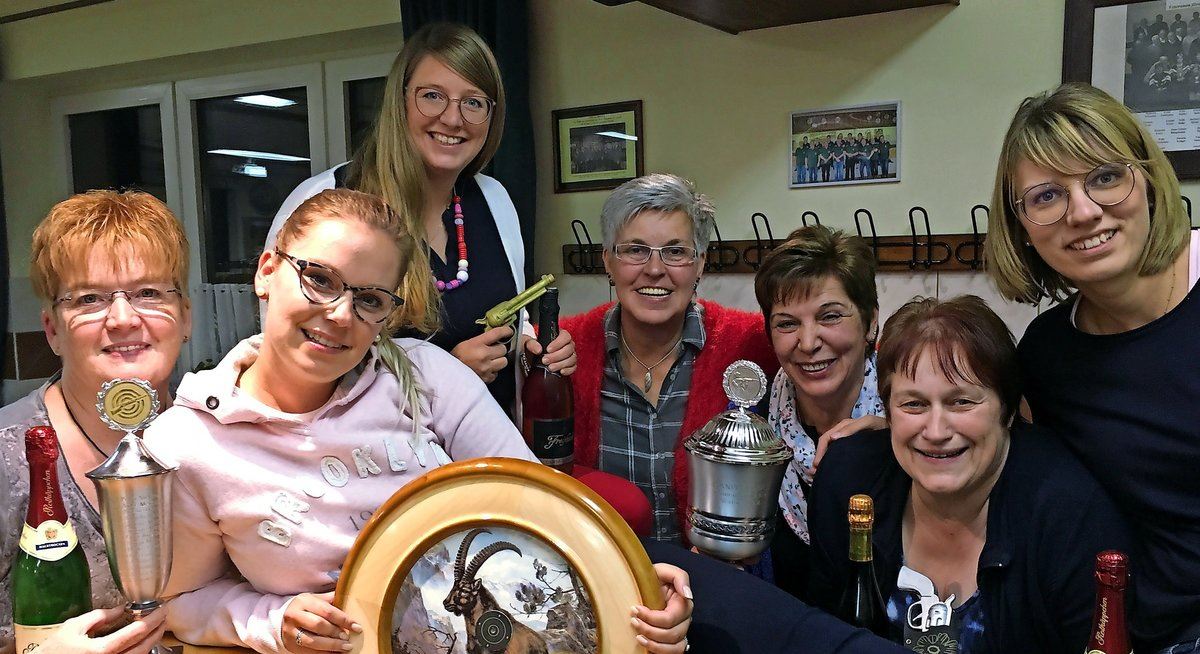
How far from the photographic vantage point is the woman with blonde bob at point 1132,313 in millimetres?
1005

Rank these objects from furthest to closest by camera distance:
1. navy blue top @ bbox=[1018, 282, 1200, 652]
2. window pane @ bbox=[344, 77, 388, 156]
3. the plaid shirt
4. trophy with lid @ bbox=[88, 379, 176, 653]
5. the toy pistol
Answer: window pane @ bbox=[344, 77, 388, 156], the plaid shirt, the toy pistol, navy blue top @ bbox=[1018, 282, 1200, 652], trophy with lid @ bbox=[88, 379, 176, 653]

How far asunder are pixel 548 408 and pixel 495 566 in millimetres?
654

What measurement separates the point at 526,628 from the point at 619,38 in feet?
7.66

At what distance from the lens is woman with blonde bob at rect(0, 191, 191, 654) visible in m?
0.97

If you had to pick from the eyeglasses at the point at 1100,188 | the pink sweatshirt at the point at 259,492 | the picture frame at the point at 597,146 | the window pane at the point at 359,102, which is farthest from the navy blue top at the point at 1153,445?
the window pane at the point at 359,102

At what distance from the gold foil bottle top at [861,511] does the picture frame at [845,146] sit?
1.66 m

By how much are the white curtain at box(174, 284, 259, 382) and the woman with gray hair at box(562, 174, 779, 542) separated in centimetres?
236

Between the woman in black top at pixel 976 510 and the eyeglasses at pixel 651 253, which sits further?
the eyeglasses at pixel 651 253

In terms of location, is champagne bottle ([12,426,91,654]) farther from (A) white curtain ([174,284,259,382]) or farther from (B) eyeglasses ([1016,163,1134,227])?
(A) white curtain ([174,284,259,382])

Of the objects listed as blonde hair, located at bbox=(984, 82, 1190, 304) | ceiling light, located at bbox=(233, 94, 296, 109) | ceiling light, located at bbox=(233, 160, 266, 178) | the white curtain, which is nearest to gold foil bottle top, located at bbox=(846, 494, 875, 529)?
blonde hair, located at bbox=(984, 82, 1190, 304)

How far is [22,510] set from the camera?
37.6 inches

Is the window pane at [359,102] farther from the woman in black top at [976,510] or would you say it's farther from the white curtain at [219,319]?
the woman in black top at [976,510]

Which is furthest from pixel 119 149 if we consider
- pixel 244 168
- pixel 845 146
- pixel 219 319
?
pixel 845 146

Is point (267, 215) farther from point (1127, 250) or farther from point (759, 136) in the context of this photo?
point (1127, 250)
